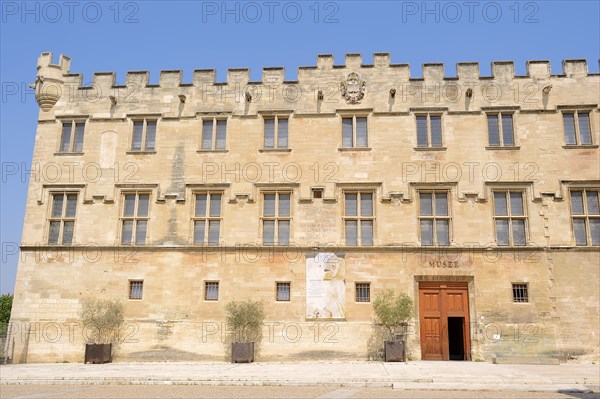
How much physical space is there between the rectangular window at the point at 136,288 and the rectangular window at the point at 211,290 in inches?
99.0

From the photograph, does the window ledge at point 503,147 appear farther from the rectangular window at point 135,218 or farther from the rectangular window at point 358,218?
the rectangular window at point 135,218

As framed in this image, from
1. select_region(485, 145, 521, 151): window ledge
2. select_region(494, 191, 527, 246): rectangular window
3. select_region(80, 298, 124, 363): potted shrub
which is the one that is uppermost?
select_region(485, 145, 521, 151): window ledge

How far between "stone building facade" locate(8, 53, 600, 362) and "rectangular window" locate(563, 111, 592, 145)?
0.07 m

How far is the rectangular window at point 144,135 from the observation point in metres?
21.9

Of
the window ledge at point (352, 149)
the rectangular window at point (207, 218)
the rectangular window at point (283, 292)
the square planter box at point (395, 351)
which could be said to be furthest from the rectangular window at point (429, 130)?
the rectangular window at point (207, 218)

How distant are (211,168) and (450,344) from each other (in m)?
11.7

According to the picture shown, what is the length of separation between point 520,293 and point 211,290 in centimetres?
1160

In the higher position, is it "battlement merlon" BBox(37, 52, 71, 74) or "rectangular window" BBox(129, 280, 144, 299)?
"battlement merlon" BBox(37, 52, 71, 74)

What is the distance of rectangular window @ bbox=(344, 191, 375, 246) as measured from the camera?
66.6 feet

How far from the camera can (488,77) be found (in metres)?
21.0

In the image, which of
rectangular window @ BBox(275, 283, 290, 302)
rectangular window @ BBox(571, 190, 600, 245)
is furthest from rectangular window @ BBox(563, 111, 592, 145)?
rectangular window @ BBox(275, 283, 290, 302)

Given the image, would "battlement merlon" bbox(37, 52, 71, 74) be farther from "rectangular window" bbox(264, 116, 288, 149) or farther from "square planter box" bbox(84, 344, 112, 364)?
"square planter box" bbox(84, 344, 112, 364)

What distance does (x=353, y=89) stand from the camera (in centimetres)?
2144

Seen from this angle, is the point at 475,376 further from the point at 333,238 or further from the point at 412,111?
the point at 412,111
